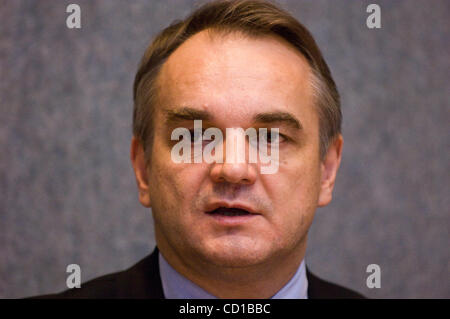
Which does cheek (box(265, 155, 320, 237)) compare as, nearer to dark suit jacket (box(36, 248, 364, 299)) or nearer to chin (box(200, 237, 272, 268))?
chin (box(200, 237, 272, 268))

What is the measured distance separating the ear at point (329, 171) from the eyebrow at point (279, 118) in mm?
153

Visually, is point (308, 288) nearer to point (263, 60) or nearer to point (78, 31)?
point (263, 60)

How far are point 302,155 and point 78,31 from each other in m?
0.80

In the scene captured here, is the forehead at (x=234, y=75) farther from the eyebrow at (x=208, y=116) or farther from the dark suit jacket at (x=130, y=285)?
the dark suit jacket at (x=130, y=285)

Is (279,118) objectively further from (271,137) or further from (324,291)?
(324,291)

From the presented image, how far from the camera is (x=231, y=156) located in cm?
99

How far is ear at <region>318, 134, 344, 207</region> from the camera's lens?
46.8 inches

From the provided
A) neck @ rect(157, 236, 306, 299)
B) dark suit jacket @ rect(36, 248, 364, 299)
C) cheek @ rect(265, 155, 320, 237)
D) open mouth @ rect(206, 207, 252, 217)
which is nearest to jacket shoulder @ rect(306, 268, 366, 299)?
dark suit jacket @ rect(36, 248, 364, 299)

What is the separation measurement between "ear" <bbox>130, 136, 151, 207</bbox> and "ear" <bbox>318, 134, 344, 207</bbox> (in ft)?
1.30

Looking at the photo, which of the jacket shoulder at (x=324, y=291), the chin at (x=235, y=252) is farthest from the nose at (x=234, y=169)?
the jacket shoulder at (x=324, y=291)

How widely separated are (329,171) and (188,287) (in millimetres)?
419

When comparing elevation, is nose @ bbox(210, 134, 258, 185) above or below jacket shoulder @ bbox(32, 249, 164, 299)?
above

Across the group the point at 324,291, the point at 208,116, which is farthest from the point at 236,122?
the point at 324,291
